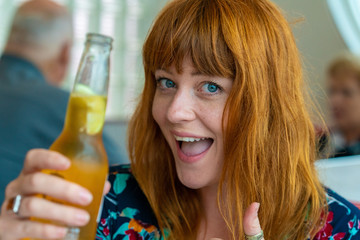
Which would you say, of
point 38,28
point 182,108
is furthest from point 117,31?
point 182,108

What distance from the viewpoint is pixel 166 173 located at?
3.67 feet

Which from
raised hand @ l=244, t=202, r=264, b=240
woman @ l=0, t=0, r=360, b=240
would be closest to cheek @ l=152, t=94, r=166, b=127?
woman @ l=0, t=0, r=360, b=240

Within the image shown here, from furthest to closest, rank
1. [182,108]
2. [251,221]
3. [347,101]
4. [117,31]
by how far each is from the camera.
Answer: [117,31]
[347,101]
[182,108]
[251,221]

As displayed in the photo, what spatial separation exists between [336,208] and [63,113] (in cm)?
101

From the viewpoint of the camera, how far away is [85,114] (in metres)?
0.59

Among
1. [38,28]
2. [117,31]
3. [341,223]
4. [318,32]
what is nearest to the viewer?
[341,223]

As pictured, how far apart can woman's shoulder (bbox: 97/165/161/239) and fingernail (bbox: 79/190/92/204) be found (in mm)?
512

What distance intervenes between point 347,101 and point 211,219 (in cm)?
194

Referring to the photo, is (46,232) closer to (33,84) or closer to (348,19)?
(33,84)

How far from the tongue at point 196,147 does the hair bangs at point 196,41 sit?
Result: 16 centimetres

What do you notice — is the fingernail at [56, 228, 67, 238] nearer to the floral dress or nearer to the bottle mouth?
the bottle mouth

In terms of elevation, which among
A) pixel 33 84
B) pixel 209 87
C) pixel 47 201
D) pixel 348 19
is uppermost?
pixel 348 19

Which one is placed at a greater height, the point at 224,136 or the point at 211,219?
the point at 224,136

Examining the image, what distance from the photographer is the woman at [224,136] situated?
889 mm
